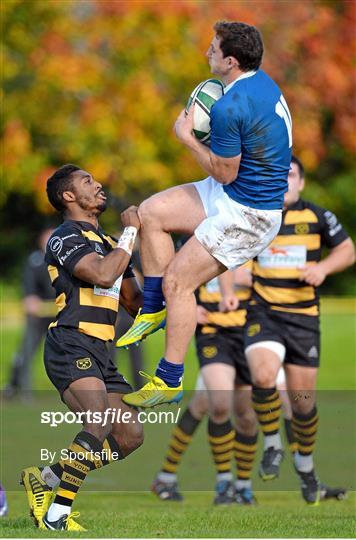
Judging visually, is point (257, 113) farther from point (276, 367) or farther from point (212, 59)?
point (276, 367)

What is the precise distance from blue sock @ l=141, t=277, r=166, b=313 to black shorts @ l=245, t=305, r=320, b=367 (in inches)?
93.4

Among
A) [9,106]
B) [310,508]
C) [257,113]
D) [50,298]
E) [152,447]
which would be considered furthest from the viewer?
[9,106]

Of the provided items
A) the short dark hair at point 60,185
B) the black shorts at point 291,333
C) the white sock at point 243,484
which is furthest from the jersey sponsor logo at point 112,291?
the white sock at point 243,484

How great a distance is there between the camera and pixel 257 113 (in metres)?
6.89

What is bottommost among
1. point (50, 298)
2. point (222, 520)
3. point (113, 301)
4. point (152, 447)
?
point (50, 298)

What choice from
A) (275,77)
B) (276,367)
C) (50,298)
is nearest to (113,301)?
(276,367)

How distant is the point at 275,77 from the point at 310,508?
55.0ft

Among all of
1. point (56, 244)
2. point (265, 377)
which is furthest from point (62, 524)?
point (265, 377)

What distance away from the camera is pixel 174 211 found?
7215 mm

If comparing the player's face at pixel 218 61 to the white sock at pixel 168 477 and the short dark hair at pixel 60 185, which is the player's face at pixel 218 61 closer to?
the short dark hair at pixel 60 185

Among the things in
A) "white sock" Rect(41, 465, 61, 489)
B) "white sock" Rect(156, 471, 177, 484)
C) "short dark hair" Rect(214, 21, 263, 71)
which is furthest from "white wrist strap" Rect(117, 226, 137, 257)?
"white sock" Rect(156, 471, 177, 484)

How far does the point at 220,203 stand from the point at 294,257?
8.82ft

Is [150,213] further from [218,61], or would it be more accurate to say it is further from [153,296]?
[218,61]

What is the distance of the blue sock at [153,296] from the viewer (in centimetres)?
732
